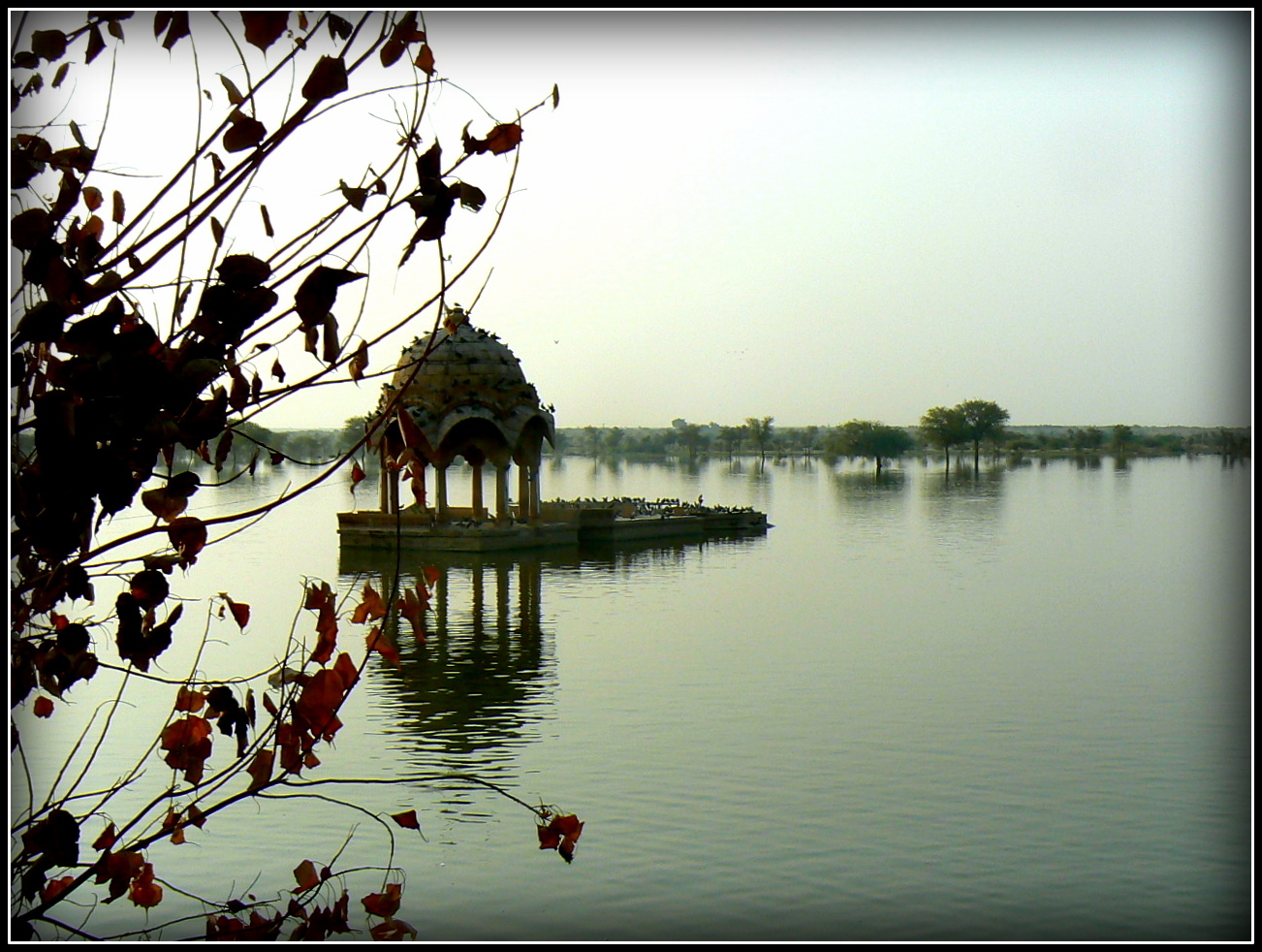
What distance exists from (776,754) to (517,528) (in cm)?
1436

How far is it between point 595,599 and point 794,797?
10002 millimetres

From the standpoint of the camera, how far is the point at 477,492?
2747 cm

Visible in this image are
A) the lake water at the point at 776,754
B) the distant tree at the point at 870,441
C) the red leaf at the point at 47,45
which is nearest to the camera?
the red leaf at the point at 47,45

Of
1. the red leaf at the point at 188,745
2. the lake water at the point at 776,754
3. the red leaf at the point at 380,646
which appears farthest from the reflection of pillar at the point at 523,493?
the red leaf at the point at 188,745

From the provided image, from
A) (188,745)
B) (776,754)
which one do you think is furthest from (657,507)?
(188,745)

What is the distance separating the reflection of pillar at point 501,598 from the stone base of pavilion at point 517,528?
1478 millimetres

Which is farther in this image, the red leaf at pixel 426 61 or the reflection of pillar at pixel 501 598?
the reflection of pillar at pixel 501 598

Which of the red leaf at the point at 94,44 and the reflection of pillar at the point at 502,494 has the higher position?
the red leaf at the point at 94,44

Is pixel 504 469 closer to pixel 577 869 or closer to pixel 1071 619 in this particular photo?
pixel 1071 619

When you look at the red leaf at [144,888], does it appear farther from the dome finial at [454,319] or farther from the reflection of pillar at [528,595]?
the reflection of pillar at [528,595]

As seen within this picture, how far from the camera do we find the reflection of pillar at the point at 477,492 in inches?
1026

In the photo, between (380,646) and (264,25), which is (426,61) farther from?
(380,646)

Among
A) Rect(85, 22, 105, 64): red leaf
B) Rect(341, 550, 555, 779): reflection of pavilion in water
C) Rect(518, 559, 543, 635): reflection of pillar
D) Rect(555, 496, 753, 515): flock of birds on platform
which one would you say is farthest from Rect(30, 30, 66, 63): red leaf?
Rect(555, 496, 753, 515): flock of birds on platform

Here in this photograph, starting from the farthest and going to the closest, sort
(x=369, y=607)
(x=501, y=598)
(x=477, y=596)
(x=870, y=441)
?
1. (x=870, y=441)
2. (x=477, y=596)
3. (x=501, y=598)
4. (x=369, y=607)
